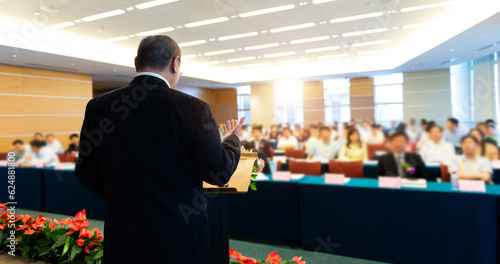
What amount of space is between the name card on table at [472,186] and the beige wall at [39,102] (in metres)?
8.05

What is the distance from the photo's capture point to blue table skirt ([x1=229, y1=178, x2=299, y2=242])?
283 centimetres

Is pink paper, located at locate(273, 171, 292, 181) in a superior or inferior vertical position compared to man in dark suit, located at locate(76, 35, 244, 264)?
inferior

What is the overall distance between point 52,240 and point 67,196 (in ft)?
8.84

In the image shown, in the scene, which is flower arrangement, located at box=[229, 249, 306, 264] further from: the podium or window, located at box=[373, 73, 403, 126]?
window, located at box=[373, 73, 403, 126]

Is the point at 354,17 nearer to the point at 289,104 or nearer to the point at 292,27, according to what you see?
the point at 292,27

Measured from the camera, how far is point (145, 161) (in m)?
0.87

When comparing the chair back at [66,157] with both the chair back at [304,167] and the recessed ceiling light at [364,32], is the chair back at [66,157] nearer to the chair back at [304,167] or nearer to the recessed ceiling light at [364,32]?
the chair back at [304,167]

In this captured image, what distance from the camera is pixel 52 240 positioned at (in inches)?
67.8

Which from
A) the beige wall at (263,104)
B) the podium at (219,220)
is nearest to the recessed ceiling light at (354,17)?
the podium at (219,220)

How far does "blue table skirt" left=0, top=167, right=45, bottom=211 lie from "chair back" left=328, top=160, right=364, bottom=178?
13.4ft

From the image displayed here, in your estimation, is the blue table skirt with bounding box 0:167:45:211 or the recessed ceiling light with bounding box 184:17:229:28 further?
the recessed ceiling light with bounding box 184:17:229:28

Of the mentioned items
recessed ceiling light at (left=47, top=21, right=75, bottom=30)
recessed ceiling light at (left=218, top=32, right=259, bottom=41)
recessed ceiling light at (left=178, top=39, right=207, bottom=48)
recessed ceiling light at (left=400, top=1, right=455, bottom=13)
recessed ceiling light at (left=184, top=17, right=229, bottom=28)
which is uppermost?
recessed ceiling light at (left=218, top=32, right=259, bottom=41)

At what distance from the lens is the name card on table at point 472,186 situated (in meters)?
2.30

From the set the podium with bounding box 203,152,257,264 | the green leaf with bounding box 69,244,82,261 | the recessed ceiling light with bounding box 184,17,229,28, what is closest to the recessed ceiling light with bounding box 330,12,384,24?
the recessed ceiling light with bounding box 184,17,229,28
